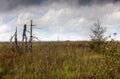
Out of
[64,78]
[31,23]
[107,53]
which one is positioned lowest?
[64,78]

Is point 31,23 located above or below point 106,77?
above

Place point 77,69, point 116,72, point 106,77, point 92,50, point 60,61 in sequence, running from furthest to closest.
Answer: point 92,50
point 60,61
point 77,69
point 106,77
point 116,72

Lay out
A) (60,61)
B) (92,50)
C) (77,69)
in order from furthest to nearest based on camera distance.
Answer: (92,50), (60,61), (77,69)

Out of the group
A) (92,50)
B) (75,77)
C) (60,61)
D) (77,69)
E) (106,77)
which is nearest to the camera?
(106,77)

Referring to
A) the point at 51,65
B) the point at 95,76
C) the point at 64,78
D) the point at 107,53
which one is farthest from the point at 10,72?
the point at 107,53

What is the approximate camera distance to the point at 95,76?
759 inches

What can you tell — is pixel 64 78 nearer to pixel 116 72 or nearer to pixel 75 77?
pixel 75 77

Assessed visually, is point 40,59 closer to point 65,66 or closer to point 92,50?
point 65,66

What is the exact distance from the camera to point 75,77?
20234 mm

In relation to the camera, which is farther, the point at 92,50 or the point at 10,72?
the point at 92,50

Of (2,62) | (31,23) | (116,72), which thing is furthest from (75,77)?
(31,23)

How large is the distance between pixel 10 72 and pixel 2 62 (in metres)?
3.11

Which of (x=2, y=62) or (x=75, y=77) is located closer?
(x=75, y=77)

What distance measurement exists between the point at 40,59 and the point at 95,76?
7859 mm
